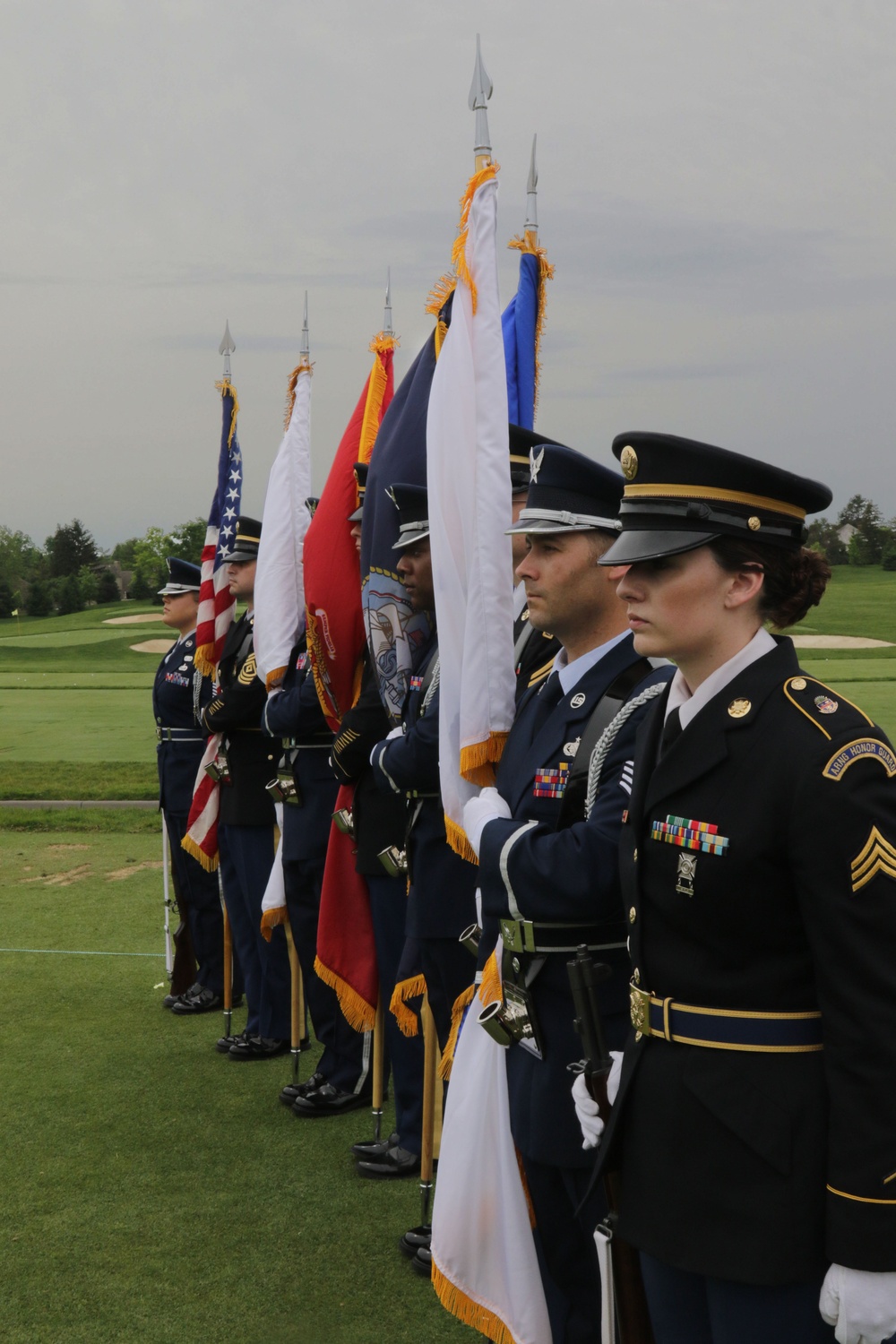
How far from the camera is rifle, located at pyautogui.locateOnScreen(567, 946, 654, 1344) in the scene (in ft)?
6.29

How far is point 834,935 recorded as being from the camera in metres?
1.59

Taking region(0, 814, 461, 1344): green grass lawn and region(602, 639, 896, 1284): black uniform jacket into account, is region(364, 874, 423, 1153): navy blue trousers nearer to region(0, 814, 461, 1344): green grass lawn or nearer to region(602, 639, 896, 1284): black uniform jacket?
region(0, 814, 461, 1344): green grass lawn

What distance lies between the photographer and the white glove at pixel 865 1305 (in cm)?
156

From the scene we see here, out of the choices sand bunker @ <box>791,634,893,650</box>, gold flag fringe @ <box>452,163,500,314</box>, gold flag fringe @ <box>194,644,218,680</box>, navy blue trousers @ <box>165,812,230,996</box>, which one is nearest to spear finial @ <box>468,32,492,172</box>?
gold flag fringe @ <box>452,163,500,314</box>

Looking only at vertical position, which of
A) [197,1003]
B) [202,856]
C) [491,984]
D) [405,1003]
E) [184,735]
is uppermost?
[184,735]

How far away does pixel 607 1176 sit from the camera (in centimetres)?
189

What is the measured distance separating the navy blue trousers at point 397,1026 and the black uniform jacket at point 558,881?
1.78 meters

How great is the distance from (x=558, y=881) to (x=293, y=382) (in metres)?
3.70

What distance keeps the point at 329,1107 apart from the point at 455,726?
2.30m

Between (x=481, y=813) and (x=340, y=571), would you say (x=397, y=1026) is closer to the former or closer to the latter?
(x=340, y=571)

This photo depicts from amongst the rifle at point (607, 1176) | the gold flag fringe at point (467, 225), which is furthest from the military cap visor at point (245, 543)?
the rifle at point (607, 1176)

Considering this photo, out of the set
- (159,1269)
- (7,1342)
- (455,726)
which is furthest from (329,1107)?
(455,726)

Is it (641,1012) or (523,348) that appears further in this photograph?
(523,348)

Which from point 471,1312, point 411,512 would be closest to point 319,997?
point 411,512
